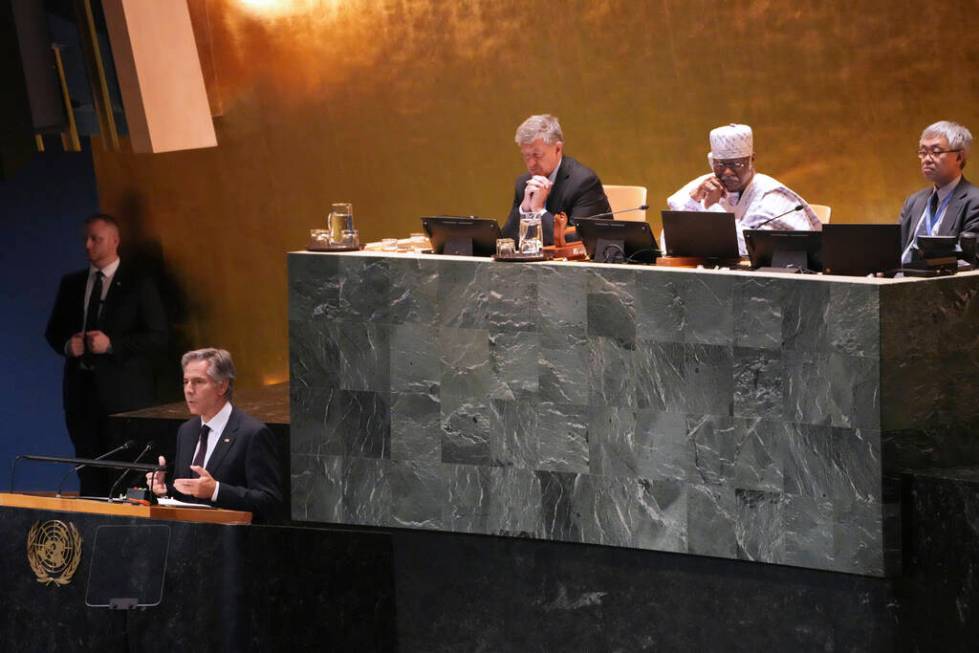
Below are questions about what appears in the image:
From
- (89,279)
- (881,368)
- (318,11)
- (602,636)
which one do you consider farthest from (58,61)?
(881,368)

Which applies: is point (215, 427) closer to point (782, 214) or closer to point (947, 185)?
point (782, 214)

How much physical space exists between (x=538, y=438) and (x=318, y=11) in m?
3.59

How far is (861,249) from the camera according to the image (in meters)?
4.30

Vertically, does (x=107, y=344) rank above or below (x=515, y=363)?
below

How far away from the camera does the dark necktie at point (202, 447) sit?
4.85m

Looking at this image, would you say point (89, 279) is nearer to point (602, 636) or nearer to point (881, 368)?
point (602, 636)

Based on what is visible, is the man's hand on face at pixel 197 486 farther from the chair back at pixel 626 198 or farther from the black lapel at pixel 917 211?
the black lapel at pixel 917 211

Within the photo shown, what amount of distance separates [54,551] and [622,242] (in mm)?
1871

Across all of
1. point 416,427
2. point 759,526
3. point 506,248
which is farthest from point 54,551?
point 759,526

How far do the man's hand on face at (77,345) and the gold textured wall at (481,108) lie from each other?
1214 mm

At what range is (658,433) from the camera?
4.51 m

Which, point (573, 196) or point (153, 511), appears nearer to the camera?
point (153, 511)

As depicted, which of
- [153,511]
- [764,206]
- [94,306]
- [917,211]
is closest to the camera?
[153,511]

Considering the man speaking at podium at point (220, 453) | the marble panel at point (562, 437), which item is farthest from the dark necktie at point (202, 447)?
the marble panel at point (562, 437)
